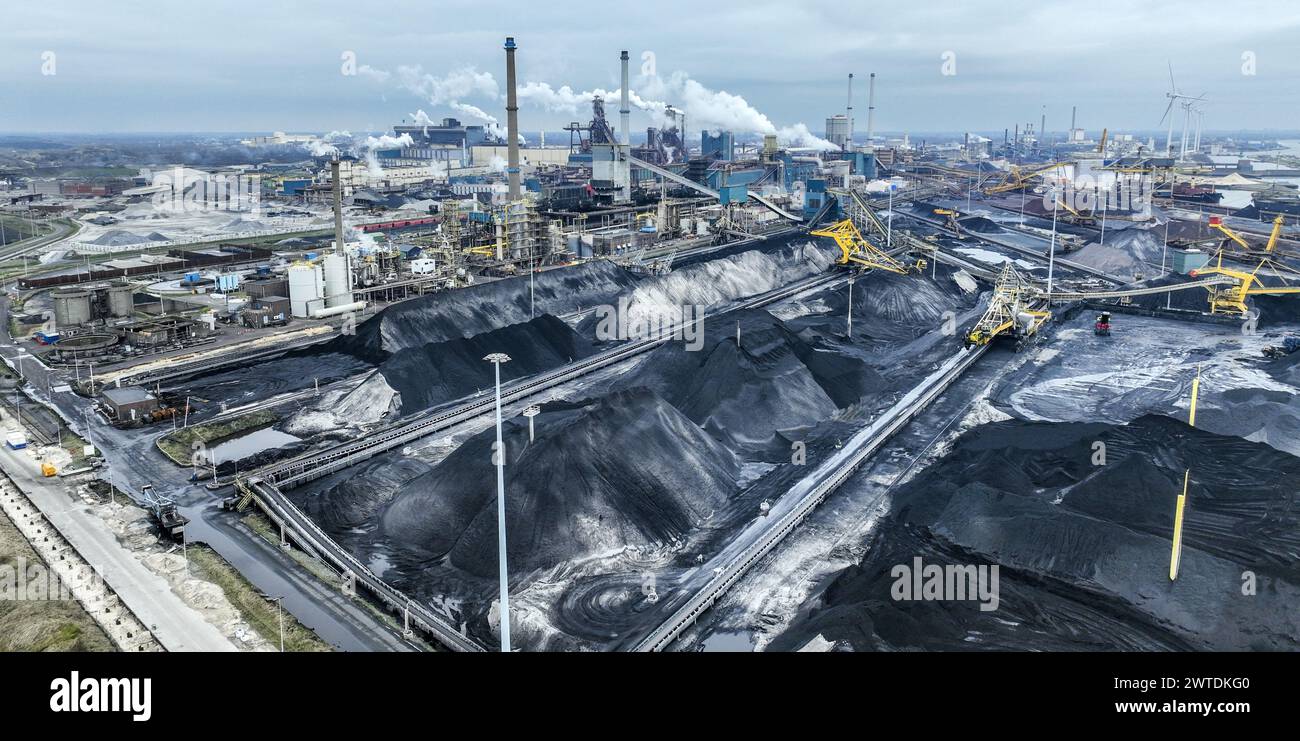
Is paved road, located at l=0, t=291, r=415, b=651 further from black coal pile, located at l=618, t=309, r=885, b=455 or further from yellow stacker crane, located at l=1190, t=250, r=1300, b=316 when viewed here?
yellow stacker crane, located at l=1190, t=250, r=1300, b=316

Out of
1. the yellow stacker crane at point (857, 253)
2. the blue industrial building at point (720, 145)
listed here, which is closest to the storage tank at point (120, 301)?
the yellow stacker crane at point (857, 253)

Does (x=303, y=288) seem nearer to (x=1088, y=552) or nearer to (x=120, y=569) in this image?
(x=120, y=569)

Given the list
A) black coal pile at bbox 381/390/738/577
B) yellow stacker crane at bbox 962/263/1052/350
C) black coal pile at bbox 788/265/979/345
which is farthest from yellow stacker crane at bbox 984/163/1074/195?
black coal pile at bbox 381/390/738/577

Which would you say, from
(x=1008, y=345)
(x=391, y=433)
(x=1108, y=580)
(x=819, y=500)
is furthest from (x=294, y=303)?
(x=1108, y=580)

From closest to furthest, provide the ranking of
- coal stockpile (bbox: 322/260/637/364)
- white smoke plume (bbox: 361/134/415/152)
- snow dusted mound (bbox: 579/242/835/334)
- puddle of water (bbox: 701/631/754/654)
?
puddle of water (bbox: 701/631/754/654), coal stockpile (bbox: 322/260/637/364), snow dusted mound (bbox: 579/242/835/334), white smoke plume (bbox: 361/134/415/152)

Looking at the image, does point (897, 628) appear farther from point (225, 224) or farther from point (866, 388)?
point (225, 224)

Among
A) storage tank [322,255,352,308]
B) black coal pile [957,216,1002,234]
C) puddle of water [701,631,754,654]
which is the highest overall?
black coal pile [957,216,1002,234]

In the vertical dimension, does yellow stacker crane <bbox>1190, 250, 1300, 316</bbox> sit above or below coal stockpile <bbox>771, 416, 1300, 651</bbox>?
above
